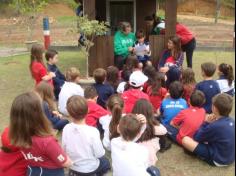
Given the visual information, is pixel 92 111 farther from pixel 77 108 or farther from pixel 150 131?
pixel 77 108

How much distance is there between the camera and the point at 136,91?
605cm

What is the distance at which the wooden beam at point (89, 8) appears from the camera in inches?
343

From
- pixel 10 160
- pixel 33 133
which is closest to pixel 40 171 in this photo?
pixel 10 160

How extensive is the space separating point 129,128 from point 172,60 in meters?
4.69

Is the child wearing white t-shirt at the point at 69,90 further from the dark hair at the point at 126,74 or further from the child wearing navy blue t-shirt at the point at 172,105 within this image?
the child wearing navy blue t-shirt at the point at 172,105

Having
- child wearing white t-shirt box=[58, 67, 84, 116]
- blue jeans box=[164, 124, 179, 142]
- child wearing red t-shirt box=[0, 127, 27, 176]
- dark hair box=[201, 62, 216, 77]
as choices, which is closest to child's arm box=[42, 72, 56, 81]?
child wearing white t-shirt box=[58, 67, 84, 116]

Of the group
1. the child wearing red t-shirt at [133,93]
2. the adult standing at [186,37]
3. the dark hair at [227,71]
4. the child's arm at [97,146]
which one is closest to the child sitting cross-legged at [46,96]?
the child wearing red t-shirt at [133,93]

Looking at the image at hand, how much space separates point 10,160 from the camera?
371 centimetres

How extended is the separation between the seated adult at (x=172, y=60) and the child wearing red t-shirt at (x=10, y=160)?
182 inches

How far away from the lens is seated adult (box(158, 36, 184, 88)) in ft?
26.1

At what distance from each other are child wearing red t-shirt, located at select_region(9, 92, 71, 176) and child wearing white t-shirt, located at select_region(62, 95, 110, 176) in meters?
0.66

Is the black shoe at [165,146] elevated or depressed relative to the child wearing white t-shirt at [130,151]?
depressed

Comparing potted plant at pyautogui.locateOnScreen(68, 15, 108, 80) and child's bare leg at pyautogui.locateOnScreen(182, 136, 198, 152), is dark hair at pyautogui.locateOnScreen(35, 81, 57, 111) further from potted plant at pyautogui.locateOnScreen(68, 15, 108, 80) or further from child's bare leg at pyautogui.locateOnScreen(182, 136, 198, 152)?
potted plant at pyautogui.locateOnScreen(68, 15, 108, 80)

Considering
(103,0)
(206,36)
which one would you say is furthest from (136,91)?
(206,36)
